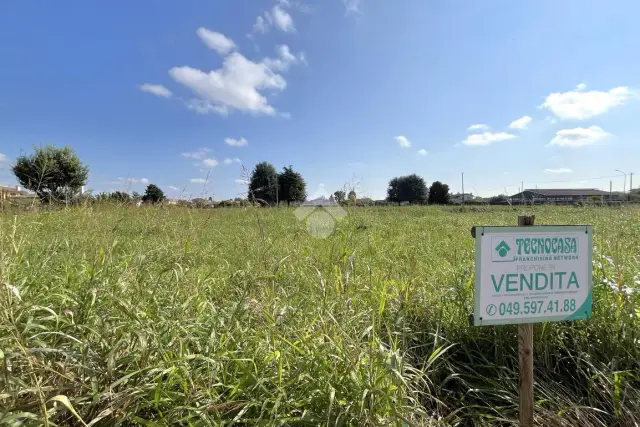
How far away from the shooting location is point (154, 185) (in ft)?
47.1

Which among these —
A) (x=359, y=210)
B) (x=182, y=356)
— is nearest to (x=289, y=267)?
(x=359, y=210)

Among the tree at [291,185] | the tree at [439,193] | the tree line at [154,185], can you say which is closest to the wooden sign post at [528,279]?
the tree line at [154,185]

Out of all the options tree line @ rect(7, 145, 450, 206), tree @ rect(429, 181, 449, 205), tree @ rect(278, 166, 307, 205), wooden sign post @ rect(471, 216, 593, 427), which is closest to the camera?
wooden sign post @ rect(471, 216, 593, 427)

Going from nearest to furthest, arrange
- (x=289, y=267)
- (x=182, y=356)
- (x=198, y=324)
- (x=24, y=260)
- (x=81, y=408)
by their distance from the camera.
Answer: (x=81, y=408) < (x=182, y=356) < (x=198, y=324) < (x=24, y=260) < (x=289, y=267)

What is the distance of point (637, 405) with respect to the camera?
52.7 inches

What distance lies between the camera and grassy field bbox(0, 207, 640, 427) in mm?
1096

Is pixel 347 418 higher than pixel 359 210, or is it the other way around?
pixel 359 210

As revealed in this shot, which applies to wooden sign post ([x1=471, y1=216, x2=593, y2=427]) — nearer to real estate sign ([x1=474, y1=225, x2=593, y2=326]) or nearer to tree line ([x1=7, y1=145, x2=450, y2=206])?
real estate sign ([x1=474, y1=225, x2=593, y2=326])

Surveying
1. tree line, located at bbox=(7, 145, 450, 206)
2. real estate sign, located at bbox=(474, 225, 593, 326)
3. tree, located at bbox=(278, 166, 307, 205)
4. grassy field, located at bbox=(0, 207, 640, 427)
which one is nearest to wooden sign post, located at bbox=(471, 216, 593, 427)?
real estate sign, located at bbox=(474, 225, 593, 326)

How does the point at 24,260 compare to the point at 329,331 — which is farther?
the point at 24,260

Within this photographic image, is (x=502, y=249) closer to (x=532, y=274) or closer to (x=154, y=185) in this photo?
(x=532, y=274)

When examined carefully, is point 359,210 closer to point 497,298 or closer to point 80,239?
point 497,298

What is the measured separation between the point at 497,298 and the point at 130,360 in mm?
1563

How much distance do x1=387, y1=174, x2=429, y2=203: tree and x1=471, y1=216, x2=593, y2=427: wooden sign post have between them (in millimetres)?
48246
